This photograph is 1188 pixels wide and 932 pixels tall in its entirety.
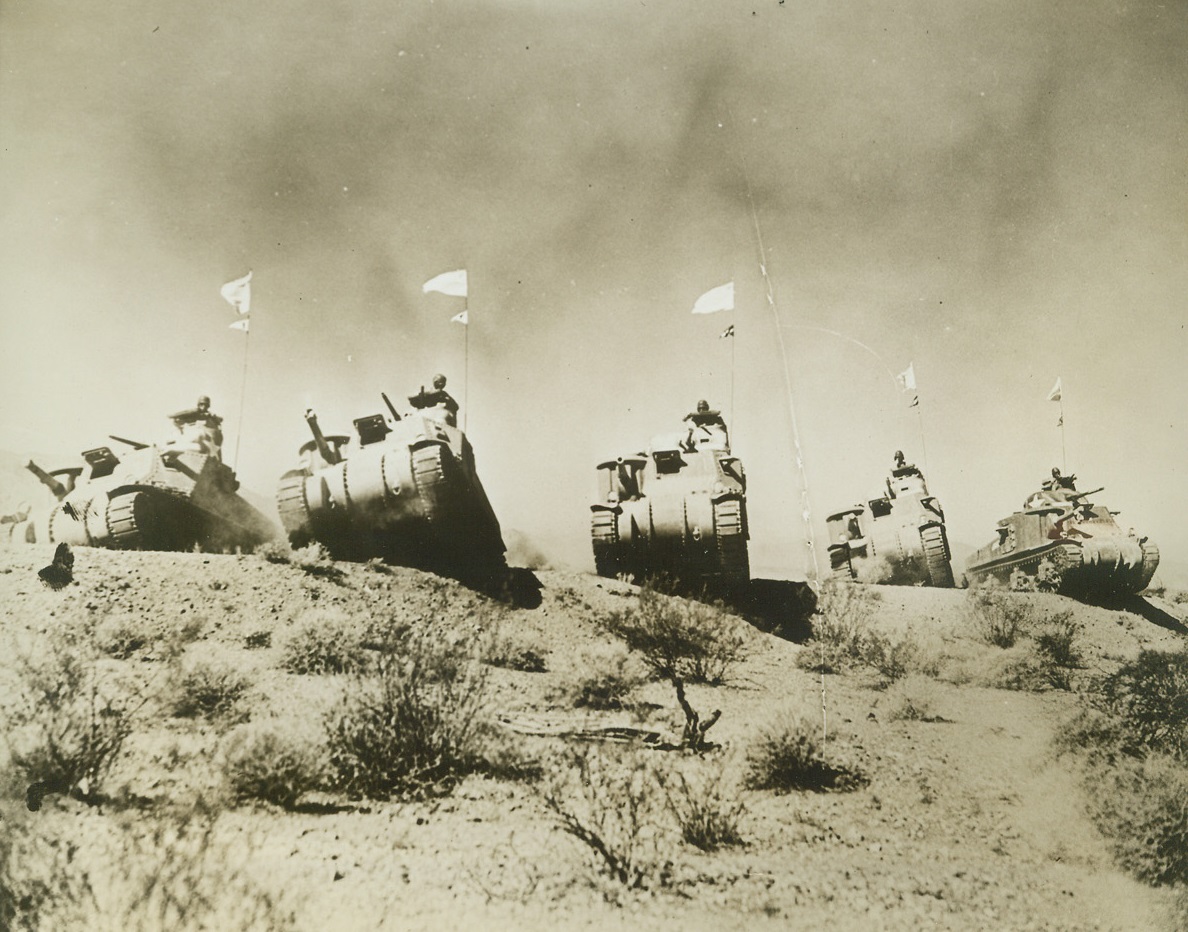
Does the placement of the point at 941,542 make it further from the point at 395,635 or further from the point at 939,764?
the point at 395,635

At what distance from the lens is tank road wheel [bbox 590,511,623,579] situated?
31.5ft

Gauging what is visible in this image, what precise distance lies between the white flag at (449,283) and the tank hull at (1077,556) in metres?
10.5

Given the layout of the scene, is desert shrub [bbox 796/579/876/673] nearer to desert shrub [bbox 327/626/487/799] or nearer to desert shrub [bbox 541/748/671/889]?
desert shrub [bbox 541/748/671/889]

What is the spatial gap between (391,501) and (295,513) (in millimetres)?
1431

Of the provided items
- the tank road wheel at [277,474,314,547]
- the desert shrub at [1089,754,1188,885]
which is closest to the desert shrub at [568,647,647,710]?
the desert shrub at [1089,754,1188,885]

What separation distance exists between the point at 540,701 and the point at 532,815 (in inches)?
59.4

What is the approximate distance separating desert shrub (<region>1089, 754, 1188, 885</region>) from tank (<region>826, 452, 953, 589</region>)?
7538mm

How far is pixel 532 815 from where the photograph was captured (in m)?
4.07

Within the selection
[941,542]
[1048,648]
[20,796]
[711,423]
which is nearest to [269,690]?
[20,796]

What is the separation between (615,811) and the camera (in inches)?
162

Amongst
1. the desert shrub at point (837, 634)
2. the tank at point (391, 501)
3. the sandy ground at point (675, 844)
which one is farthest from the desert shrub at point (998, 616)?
the tank at point (391, 501)

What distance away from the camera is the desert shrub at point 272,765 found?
13.2ft

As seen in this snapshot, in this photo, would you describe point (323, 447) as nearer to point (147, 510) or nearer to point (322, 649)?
point (147, 510)

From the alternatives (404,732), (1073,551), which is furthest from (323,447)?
(1073,551)
